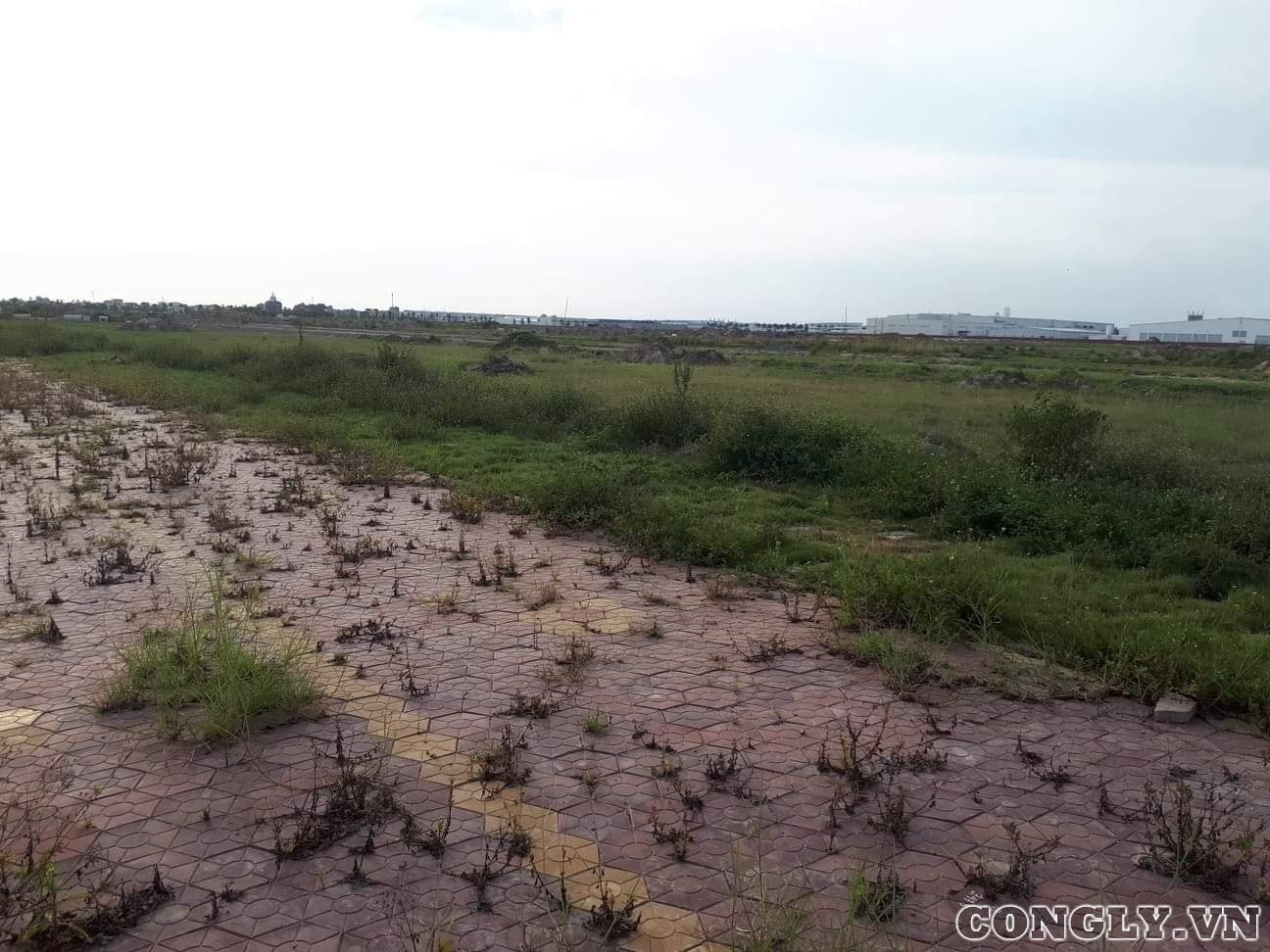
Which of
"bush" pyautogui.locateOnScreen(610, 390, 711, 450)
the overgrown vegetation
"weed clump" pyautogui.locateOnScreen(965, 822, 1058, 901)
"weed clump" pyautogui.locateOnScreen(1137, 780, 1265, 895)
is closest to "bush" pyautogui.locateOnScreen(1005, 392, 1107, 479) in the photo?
"bush" pyautogui.locateOnScreen(610, 390, 711, 450)

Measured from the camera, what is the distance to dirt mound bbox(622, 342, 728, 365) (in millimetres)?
34625

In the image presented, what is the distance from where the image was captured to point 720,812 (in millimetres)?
3523

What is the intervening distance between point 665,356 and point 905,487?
26748 mm

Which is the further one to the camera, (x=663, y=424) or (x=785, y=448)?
(x=663, y=424)

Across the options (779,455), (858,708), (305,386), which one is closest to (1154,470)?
(779,455)

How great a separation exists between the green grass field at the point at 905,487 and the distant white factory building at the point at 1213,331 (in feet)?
218

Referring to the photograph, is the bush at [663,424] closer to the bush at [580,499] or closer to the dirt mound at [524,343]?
the bush at [580,499]

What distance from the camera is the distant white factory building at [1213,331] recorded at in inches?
2968

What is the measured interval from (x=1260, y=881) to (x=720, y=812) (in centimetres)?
187

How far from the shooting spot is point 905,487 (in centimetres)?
901

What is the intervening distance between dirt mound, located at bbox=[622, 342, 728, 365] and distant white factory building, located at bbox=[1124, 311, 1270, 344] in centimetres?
5239

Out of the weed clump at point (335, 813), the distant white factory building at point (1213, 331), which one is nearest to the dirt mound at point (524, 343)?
the weed clump at point (335, 813)

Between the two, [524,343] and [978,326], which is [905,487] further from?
[978,326]

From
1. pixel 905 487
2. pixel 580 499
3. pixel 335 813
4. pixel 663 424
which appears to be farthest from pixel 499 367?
pixel 335 813
